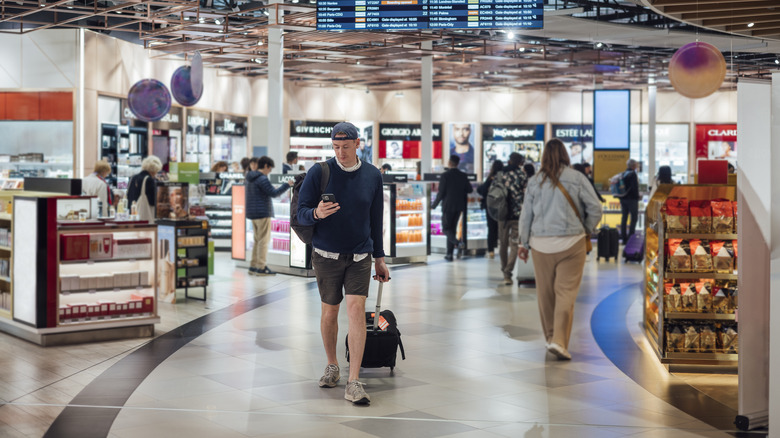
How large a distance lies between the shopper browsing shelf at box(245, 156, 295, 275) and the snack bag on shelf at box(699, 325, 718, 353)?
6.45 meters

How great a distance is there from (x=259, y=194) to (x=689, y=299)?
677cm

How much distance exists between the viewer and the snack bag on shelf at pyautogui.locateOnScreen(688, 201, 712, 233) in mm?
5891

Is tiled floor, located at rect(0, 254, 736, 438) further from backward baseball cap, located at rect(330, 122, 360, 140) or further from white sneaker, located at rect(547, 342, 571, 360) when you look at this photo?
backward baseball cap, located at rect(330, 122, 360, 140)

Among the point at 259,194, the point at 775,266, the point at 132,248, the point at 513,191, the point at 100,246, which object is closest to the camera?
the point at 775,266

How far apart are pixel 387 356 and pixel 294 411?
3.70 ft

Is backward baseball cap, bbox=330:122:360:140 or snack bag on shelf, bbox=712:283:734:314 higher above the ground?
backward baseball cap, bbox=330:122:360:140

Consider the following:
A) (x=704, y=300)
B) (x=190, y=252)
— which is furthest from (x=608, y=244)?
(x=704, y=300)

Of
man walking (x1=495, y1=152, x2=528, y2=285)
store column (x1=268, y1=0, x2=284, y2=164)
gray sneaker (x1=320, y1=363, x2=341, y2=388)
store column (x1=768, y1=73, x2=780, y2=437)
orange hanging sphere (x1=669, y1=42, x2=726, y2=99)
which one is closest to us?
store column (x1=768, y1=73, x2=780, y2=437)

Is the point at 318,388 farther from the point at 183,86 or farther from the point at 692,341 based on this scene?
the point at 183,86

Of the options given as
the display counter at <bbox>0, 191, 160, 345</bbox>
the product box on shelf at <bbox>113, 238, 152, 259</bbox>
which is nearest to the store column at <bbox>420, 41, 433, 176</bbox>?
the product box on shelf at <bbox>113, 238, 152, 259</bbox>

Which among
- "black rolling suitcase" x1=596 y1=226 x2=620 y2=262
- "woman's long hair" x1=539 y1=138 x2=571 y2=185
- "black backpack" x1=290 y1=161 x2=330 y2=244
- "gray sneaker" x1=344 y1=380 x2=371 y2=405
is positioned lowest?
"gray sneaker" x1=344 y1=380 x2=371 y2=405

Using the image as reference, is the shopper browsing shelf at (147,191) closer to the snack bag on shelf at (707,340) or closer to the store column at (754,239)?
the snack bag on shelf at (707,340)

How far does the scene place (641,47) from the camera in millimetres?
19281

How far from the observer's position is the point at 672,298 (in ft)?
19.5
